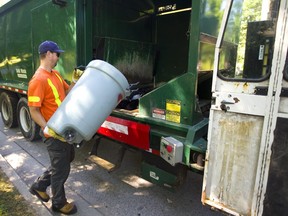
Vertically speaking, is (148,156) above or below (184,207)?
above

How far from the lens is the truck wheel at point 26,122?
15.7ft

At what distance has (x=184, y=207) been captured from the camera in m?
2.87

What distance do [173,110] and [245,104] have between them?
0.77 meters

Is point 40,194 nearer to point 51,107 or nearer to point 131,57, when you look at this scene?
point 51,107

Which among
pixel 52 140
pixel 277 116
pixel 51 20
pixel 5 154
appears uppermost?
pixel 51 20

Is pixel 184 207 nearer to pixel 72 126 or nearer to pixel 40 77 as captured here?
pixel 72 126

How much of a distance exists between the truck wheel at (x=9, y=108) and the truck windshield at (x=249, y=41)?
4898 mm

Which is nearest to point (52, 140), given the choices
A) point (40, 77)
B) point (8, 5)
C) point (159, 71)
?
point (40, 77)

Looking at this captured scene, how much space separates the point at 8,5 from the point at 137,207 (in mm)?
4729

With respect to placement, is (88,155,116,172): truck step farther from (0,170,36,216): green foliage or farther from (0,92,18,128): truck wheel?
(0,92,18,128): truck wheel

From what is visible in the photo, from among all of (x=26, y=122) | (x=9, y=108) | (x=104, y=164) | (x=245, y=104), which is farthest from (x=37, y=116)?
(x=9, y=108)

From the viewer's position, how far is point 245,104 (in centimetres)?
173

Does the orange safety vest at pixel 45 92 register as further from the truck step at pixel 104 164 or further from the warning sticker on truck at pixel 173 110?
the warning sticker on truck at pixel 173 110

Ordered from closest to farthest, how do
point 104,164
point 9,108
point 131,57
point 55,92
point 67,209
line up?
point 55,92 → point 67,209 → point 104,164 → point 131,57 → point 9,108
